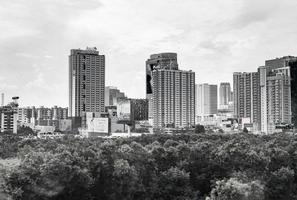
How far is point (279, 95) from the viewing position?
9256 cm

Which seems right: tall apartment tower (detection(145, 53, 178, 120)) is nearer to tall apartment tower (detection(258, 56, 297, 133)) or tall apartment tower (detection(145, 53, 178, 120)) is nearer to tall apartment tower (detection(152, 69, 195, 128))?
tall apartment tower (detection(152, 69, 195, 128))

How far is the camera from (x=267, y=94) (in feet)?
314

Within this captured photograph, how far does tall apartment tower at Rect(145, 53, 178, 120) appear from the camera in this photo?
367 feet

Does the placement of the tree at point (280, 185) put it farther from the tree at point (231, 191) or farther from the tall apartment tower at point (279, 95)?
the tall apartment tower at point (279, 95)

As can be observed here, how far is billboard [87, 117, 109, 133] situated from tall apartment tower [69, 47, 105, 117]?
23.2 m

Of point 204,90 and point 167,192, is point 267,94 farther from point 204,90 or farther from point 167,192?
point 204,90

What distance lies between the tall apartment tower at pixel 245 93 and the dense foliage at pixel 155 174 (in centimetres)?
8694

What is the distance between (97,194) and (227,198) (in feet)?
27.3

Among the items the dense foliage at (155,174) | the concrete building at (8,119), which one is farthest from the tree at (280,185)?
the concrete building at (8,119)

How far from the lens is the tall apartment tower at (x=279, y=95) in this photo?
92312 millimetres

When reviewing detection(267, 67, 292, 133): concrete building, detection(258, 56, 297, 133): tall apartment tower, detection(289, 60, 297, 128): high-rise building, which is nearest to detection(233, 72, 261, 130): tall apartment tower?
detection(258, 56, 297, 133): tall apartment tower

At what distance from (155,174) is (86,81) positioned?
93427 mm

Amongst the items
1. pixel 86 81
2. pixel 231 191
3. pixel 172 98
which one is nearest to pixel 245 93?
pixel 172 98

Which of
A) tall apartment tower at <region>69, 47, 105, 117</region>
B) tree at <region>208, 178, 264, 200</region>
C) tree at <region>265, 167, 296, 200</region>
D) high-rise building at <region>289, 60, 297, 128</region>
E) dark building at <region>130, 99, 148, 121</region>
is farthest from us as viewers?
dark building at <region>130, 99, 148, 121</region>
